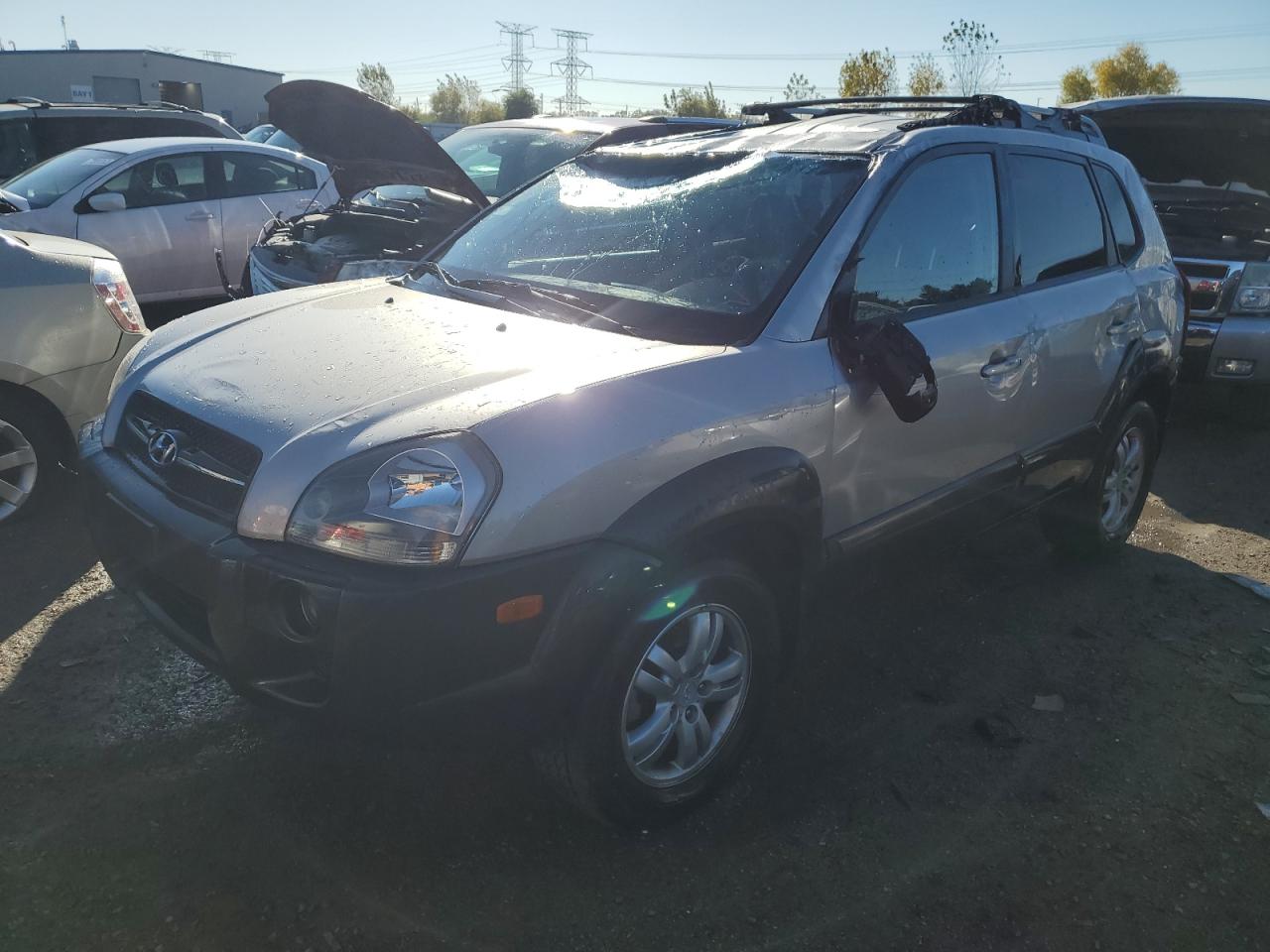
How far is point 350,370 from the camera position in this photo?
271 centimetres

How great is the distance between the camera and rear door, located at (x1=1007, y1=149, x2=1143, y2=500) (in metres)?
3.80

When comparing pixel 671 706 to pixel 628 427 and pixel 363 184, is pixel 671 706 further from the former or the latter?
pixel 363 184

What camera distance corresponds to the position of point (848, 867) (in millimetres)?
2723

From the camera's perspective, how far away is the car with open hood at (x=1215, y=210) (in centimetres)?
694

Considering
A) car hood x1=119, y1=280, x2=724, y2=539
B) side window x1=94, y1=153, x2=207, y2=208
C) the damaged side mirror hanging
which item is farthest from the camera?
side window x1=94, y1=153, x2=207, y2=208

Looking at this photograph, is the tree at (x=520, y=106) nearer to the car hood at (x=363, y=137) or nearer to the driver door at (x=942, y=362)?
the car hood at (x=363, y=137)

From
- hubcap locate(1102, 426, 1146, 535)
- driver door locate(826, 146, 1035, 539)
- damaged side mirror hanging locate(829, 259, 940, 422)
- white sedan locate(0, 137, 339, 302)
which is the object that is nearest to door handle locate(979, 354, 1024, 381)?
driver door locate(826, 146, 1035, 539)

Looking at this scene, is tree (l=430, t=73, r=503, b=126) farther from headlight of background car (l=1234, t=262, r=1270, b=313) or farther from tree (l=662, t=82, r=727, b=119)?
headlight of background car (l=1234, t=262, r=1270, b=313)

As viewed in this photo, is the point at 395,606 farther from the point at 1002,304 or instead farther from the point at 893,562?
the point at 1002,304

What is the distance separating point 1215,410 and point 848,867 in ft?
21.6

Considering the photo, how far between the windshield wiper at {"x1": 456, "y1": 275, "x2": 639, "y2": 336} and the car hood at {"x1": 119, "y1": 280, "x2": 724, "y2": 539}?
0.22 feet

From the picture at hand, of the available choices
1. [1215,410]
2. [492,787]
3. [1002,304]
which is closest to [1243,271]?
[1215,410]

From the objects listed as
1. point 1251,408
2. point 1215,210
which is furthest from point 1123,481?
point 1215,210

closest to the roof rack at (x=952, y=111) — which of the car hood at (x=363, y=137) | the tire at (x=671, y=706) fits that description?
the tire at (x=671, y=706)
